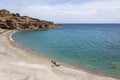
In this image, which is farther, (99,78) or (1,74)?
(99,78)

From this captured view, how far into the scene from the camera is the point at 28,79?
24.8m

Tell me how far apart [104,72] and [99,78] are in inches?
166

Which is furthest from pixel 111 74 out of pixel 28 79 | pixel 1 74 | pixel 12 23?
pixel 12 23

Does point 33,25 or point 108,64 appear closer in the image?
point 108,64

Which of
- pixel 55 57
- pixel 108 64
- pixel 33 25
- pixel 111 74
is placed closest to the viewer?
pixel 111 74

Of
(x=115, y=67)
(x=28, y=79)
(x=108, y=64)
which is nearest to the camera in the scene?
(x=28, y=79)

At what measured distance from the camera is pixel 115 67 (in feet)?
116

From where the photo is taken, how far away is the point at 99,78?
94.2 ft

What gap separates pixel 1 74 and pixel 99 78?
1394 cm

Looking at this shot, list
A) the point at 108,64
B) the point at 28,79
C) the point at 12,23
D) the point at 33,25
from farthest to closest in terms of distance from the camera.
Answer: the point at 33,25, the point at 12,23, the point at 108,64, the point at 28,79

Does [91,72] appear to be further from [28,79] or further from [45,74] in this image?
[28,79]

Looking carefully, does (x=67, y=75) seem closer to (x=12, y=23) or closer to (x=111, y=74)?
(x=111, y=74)

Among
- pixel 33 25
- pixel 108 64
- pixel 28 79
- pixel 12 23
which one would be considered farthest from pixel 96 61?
pixel 33 25

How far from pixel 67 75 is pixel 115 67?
1110 cm
